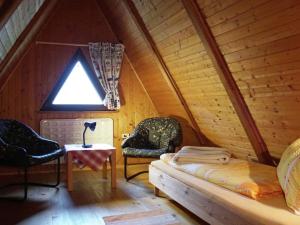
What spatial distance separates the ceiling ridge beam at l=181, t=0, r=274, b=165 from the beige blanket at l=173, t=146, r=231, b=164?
450mm

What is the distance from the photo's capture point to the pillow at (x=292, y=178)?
187cm

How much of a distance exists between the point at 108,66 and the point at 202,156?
244 centimetres

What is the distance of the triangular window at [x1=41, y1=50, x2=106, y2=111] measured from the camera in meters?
4.82

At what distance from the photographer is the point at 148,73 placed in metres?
4.80

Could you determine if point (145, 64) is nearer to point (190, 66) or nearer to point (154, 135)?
point (154, 135)

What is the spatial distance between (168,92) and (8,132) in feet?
7.52

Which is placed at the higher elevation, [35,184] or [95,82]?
[95,82]

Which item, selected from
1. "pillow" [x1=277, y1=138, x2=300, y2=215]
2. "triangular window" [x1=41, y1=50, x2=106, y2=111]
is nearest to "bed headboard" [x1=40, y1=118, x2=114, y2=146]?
"triangular window" [x1=41, y1=50, x2=106, y2=111]

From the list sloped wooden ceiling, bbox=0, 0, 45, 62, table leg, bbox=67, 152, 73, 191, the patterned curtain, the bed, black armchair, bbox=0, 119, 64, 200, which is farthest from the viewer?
the patterned curtain

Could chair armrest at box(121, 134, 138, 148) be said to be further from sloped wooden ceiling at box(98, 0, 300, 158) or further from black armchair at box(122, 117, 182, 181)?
sloped wooden ceiling at box(98, 0, 300, 158)

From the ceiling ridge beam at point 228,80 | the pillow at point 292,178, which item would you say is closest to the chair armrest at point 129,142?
the ceiling ridge beam at point 228,80

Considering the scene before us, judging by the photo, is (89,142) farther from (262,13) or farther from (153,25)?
(262,13)

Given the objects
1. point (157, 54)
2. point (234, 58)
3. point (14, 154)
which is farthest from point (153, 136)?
point (234, 58)

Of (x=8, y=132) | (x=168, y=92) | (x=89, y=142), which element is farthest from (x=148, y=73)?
(x=8, y=132)
